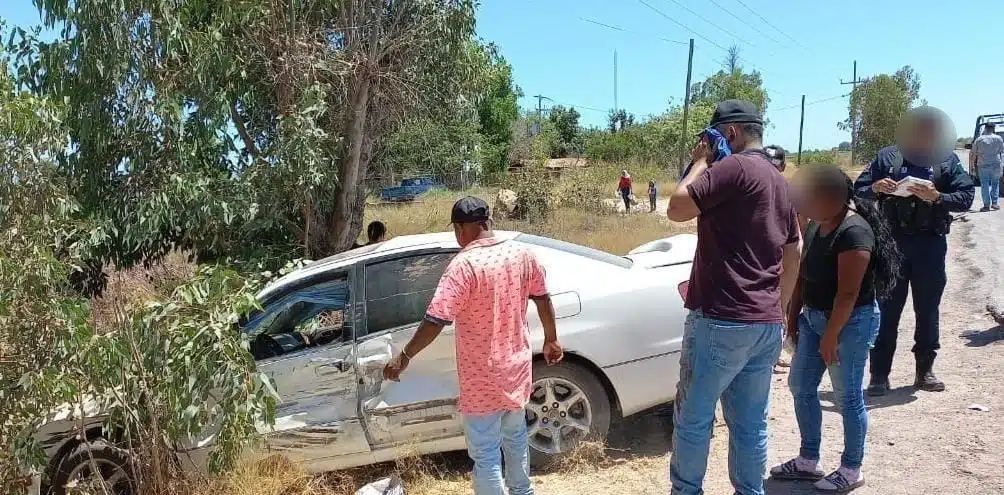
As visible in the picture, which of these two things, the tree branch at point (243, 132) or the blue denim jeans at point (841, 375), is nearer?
the blue denim jeans at point (841, 375)

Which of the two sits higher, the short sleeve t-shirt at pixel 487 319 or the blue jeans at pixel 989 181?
the blue jeans at pixel 989 181

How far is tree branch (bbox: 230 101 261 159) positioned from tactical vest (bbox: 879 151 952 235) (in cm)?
560

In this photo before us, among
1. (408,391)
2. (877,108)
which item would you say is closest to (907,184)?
(408,391)

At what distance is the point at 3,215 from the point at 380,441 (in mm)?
2460

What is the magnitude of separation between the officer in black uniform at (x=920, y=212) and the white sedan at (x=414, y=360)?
1562 millimetres

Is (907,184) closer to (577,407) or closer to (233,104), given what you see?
(577,407)

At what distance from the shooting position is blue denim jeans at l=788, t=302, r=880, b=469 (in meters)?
3.58

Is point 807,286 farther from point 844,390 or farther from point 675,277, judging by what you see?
point 675,277

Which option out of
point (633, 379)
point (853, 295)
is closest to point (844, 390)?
point (853, 295)

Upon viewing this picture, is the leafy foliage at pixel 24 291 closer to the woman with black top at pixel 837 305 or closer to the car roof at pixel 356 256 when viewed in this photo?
the car roof at pixel 356 256

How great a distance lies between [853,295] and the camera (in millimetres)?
3391

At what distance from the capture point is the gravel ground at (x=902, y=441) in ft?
12.5

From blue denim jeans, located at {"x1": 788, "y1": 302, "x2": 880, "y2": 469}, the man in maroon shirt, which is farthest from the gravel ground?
the man in maroon shirt

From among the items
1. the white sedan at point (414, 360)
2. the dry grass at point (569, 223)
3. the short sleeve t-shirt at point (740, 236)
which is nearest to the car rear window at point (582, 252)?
the white sedan at point (414, 360)
